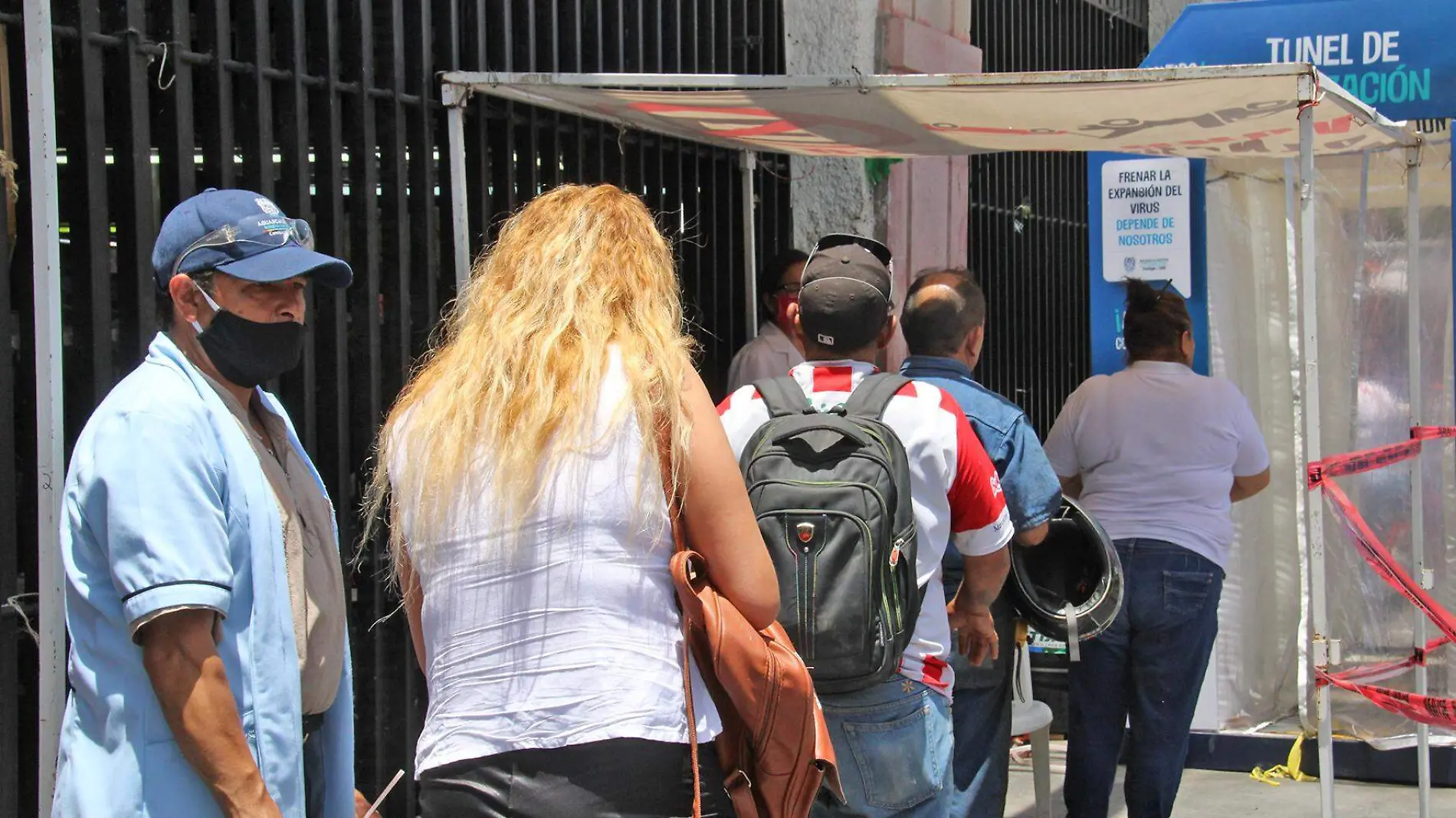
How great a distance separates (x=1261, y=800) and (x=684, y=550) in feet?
14.2

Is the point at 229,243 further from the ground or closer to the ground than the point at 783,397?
further from the ground

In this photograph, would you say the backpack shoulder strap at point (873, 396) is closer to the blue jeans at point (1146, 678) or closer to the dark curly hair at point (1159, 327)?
the blue jeans at point (1146, 678)

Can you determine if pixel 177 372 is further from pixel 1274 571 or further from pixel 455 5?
pixel 1274 571

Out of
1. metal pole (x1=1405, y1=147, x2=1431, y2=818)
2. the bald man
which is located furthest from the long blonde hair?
metal pole (x1=1405, y1=147, x2=1431, y2=818)

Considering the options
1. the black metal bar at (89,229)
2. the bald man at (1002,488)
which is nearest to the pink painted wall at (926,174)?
the bald man at (1002,488)

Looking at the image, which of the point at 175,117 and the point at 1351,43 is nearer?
the point at 175,117

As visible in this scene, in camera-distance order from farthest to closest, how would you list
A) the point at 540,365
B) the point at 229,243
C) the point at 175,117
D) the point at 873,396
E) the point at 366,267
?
the point at 366,267, the point at 175,117, the point at 873,396, the point at 229,243, the point at 540,365

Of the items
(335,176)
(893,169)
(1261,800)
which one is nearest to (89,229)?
(335,176)

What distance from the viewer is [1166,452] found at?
482 centimetres

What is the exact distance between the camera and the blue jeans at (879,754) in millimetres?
3133

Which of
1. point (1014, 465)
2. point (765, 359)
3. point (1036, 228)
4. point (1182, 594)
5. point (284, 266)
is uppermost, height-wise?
point (1036, 228)

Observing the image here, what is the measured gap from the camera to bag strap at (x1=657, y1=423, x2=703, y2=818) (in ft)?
7.50

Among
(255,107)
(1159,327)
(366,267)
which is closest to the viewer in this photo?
(255,107)

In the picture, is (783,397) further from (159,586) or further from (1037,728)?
(1037,728)
